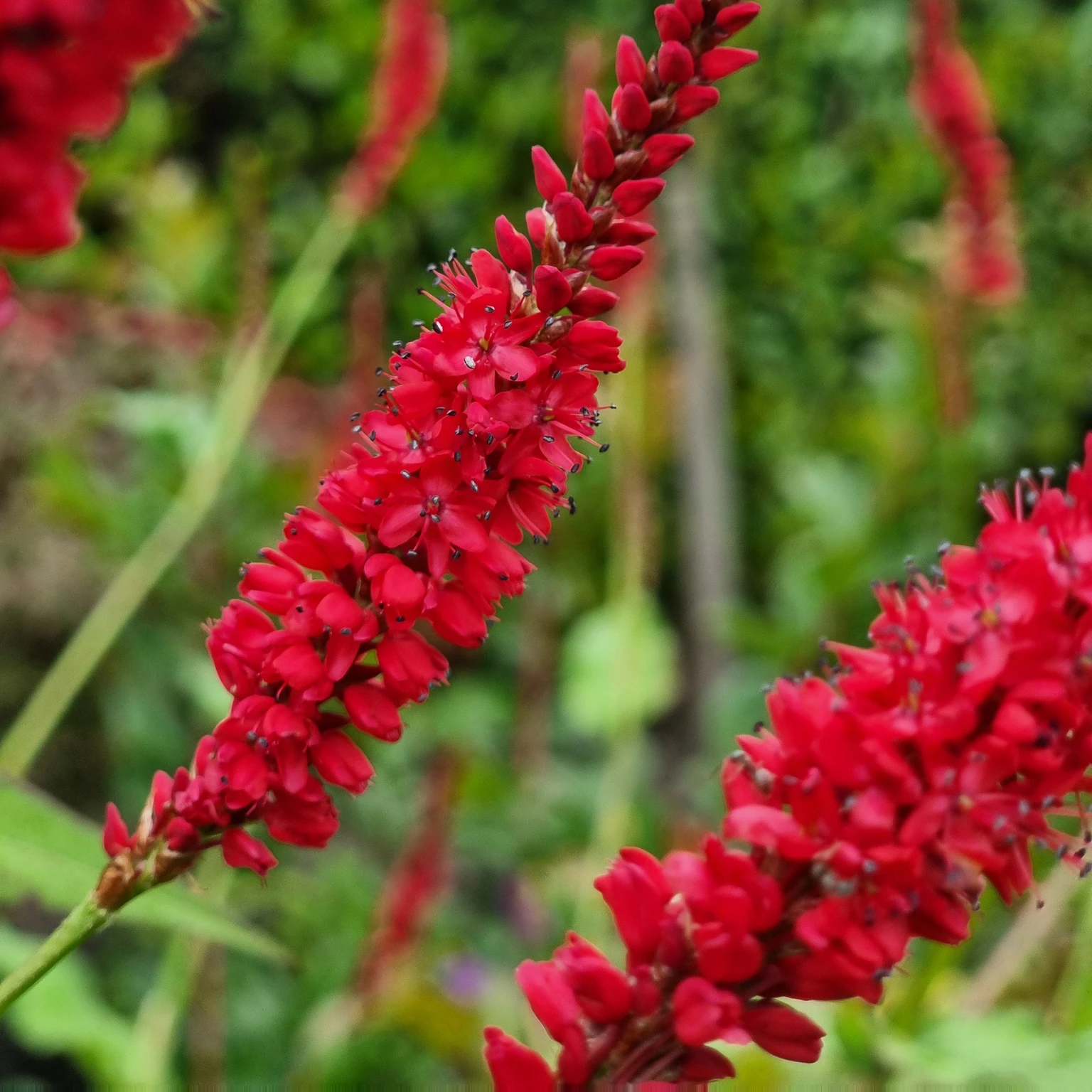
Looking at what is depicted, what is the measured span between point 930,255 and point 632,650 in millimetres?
759

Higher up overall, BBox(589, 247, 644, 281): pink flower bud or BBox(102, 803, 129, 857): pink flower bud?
BBox(589, 247, 644, 281): pink flower bud

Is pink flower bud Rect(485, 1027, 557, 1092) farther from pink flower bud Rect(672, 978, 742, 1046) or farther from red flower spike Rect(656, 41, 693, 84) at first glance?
red flower spike Rect(656, 41, 693, 84)

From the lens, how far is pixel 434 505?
1.43 ft

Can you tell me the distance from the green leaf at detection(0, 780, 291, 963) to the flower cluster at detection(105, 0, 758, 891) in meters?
0.08

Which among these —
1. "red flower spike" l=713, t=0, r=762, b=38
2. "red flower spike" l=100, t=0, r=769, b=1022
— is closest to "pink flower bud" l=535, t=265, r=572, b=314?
"red flower spike" l=100, t=0, r=769, b=1022

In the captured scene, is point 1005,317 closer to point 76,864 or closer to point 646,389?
point 646,389

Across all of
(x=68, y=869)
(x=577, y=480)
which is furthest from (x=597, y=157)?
(x=577, y=480)

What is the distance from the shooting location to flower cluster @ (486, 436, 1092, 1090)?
42 centimetres

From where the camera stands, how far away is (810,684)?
0.46m

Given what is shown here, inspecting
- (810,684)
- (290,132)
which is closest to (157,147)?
(290,132)

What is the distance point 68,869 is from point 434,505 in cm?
27

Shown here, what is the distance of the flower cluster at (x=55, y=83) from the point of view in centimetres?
30

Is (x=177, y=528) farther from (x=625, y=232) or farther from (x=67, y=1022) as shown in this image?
(x=625, y=232)

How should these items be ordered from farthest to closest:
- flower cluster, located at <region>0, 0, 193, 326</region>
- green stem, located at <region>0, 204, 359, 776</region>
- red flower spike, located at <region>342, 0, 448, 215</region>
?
red flower spike, located at <region>342, 0, 448, 215</region>, green stem, located at <region>0, 204, 359, 776</region>, flower cluster, located at <region>0, 0, 193, 326</region>
